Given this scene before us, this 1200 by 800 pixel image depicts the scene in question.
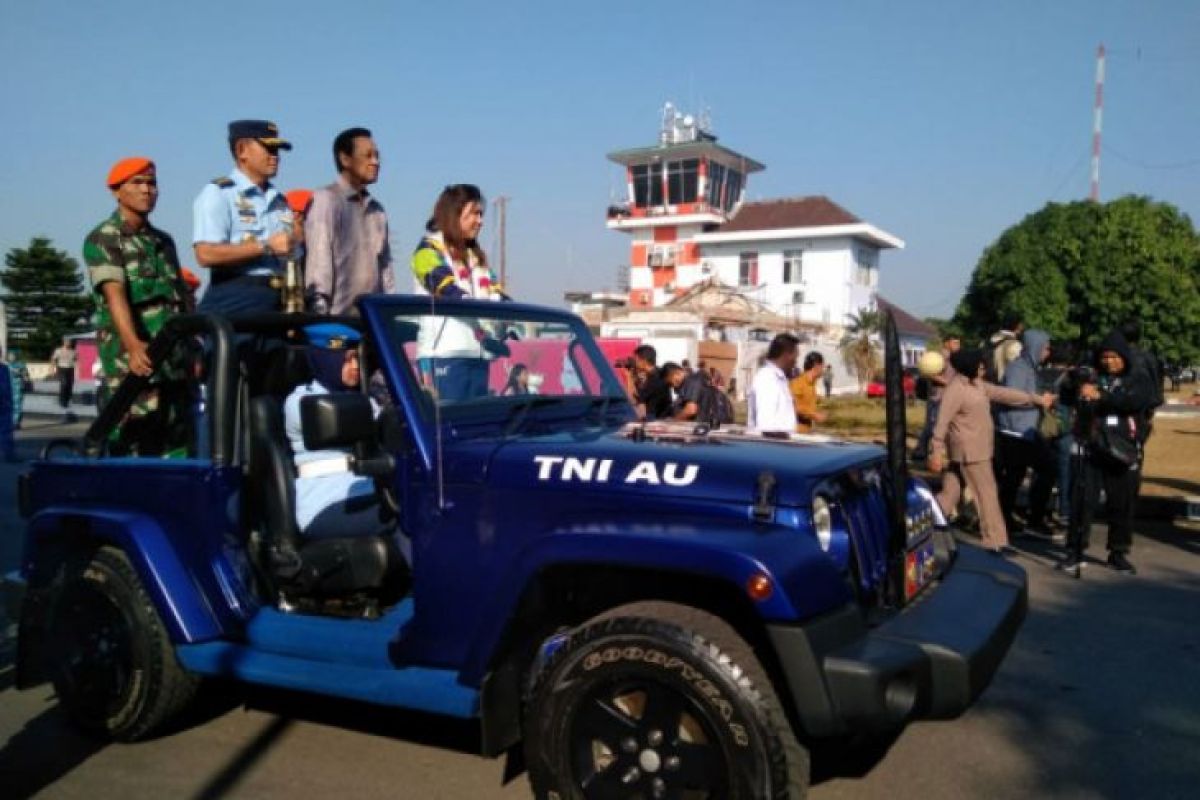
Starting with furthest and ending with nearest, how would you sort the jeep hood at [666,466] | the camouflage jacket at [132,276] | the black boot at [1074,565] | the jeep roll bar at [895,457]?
the black boot at [1074,565] → the camouflage jacket at [132,276] → the jeep roll bar at [895,457] → the jeep hood at [666,466]

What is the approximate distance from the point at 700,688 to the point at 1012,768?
5.61ft

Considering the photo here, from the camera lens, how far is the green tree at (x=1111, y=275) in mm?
36969

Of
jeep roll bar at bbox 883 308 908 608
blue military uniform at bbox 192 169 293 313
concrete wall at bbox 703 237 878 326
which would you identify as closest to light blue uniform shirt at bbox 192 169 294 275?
blue military uniform at bbox 192 169 293 313

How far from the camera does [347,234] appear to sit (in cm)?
516

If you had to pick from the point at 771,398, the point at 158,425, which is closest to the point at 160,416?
the point at 158,425

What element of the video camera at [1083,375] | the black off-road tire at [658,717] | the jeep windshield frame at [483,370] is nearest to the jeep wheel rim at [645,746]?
the black off-road tire at [658,717]

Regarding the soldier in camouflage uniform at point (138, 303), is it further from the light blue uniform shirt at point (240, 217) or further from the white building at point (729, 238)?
the white building at point (729, 238)

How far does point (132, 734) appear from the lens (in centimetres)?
397

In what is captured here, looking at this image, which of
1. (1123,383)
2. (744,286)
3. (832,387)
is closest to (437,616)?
(1123,383)

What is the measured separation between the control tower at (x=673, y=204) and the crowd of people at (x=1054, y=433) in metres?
54.6

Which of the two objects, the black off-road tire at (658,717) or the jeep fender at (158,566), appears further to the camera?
the jeep fender at (158,566)

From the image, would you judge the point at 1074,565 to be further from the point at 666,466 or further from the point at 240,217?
the point at 240,217

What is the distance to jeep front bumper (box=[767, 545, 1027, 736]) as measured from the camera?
2.69 meters

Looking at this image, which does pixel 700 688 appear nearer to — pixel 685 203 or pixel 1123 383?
pixel 1123 383
